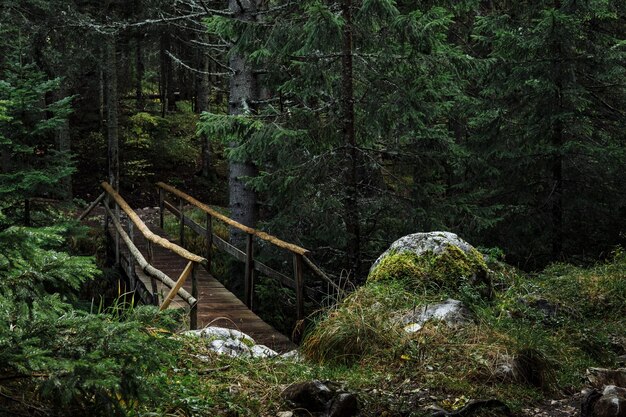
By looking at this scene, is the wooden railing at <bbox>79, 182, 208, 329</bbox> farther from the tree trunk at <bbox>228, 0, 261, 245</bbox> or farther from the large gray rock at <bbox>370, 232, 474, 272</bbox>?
the large gray rock at <bbox>370, 232, 474, 272</bbox>

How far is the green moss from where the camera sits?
758cm

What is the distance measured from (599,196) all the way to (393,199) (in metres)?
4.84

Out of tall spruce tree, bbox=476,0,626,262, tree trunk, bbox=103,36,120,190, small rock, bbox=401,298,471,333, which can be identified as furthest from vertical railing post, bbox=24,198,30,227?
tall spruce tree, bbox=476,0,626,262

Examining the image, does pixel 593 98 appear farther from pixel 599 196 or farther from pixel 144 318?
pixel 144 318

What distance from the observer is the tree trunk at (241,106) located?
40.5 feet

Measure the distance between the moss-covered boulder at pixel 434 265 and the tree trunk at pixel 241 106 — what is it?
507 cm

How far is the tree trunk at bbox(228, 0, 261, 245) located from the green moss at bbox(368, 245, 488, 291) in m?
5.15

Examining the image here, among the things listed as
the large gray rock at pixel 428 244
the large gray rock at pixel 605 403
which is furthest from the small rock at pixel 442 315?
the large gray rock at pixel 605 403

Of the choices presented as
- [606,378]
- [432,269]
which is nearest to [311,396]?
[606,378]

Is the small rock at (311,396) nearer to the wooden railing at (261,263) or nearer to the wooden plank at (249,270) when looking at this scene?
the wooden railing at (261,263)

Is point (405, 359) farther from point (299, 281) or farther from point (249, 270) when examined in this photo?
point (249, 270)

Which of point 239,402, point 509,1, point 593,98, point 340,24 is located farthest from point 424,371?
point 509,1

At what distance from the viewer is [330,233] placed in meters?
9.52

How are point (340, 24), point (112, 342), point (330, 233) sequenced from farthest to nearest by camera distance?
point (330, 233) → point (340, 24) → point (112, 342)
